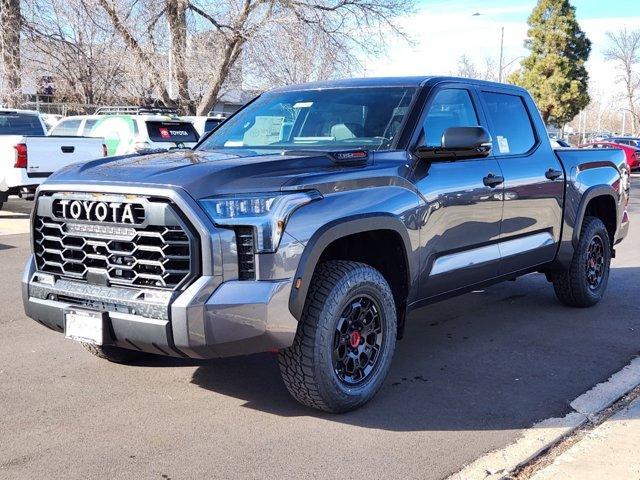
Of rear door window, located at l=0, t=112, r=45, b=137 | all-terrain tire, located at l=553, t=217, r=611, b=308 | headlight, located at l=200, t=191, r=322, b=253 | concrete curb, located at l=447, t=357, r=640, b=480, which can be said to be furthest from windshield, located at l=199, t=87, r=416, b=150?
rear door window, located at l=0, t=112, r=45, b=137

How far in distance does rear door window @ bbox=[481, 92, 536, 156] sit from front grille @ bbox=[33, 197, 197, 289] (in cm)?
282

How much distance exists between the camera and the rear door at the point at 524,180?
18.2 ft

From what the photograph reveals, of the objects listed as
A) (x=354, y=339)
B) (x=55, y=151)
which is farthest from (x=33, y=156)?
(x=354, y=339)

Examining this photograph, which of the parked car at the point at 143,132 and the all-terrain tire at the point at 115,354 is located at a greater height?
the parked car at the point at 143,132

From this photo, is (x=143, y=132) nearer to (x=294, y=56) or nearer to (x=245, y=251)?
(x=294, y=56)

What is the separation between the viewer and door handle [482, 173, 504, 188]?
520 centimetres

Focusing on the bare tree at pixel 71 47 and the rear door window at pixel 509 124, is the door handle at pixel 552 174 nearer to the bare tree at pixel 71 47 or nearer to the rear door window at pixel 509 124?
the rear door window at pixel 509 124

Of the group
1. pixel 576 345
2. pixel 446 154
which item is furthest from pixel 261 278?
pixel 576 345

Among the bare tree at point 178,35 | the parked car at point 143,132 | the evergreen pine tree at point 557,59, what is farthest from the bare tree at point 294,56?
the evergreen pine tree at point 557,59

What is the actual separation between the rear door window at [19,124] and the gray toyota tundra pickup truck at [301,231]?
1048 centimetres

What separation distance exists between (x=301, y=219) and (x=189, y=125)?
1245cm

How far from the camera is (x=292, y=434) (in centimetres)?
396

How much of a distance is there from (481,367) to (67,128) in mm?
16181

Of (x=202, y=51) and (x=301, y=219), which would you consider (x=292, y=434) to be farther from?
(x=202, y=51)
